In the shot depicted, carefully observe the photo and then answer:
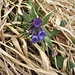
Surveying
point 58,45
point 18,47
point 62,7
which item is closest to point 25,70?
point 18,47

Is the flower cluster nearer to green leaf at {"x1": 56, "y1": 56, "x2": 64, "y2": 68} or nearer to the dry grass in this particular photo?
the dry grass

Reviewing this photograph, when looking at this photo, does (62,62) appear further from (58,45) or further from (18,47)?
(18,47)

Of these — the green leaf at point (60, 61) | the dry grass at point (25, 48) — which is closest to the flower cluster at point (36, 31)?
the dry grass at point (25, 48)

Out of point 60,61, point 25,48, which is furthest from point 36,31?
point 60,61

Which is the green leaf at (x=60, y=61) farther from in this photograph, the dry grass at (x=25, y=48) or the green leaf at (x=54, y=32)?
the green leaf at (x=54, y=32)

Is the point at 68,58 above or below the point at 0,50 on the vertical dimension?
below

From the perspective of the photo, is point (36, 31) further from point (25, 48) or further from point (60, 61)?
point (60, 61)

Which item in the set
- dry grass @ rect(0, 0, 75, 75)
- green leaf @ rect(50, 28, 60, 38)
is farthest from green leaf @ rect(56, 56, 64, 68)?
green leaf @ rect(50, 28, 60, 38)
